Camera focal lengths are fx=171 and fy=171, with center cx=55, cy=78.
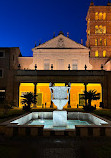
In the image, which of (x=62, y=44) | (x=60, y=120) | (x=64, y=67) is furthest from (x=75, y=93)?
(x=60, y=120)

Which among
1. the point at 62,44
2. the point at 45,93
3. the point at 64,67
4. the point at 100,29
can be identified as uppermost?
the point at 100,29

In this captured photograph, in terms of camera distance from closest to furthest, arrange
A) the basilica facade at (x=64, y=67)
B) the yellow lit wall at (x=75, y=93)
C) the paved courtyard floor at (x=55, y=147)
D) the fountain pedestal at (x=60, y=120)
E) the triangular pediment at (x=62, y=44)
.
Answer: the paved courtyard floor at (x=55, y=147) < the fountain pedestal at (x=60, y=120) < the basilica facade at (x=64, y=67) < the yellow lit wall at (x=75, y=93) < the triangular pediment at (x=62, y=44)

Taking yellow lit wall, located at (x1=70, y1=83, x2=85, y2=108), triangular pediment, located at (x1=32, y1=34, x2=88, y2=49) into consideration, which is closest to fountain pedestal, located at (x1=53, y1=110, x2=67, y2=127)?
yellow lit wall, located at (x1=70, y1=83, x2=85, y2=108)

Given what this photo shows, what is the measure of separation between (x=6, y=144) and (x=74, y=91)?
84.1 ft

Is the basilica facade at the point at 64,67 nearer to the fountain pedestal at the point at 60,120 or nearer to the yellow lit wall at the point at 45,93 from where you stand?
the yellow lit wall at the point at 45,93

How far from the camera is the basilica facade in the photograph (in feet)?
91.7

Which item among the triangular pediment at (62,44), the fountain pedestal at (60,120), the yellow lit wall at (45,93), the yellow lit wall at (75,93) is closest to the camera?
the fountain pedestal at (60,120)

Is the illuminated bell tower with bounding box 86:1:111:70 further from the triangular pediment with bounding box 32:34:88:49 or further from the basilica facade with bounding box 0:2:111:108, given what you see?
the triangular pediment with bounding box 32:34:88:49

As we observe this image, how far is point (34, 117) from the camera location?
1617 cm

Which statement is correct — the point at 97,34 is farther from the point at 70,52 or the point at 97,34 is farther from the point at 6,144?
the point at 6,144

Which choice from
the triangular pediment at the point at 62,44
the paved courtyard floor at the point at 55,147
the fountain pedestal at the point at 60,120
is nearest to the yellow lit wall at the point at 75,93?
the triangular pediment at the point at 62,44

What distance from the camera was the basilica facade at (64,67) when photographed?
91.7 ft

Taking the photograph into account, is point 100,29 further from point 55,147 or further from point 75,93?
point 55,147

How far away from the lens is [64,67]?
1425 inches
